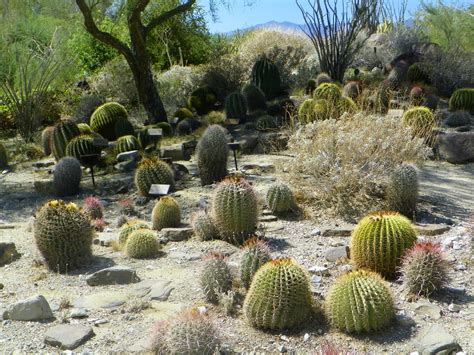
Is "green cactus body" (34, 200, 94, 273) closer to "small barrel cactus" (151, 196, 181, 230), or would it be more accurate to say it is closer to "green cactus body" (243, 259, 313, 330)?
"small barrel cactus" (151, 196, 181, 230)

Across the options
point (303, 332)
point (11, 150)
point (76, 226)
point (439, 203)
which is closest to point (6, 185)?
point (11, 150)

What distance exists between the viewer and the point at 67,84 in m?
19.0

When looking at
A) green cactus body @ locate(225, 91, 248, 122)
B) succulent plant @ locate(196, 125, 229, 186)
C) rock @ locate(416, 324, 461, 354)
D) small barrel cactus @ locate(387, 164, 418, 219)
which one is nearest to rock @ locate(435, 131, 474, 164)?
small barrel cactus @ locate(387, 164, 418, 219)

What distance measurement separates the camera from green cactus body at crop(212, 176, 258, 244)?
635 centimetres

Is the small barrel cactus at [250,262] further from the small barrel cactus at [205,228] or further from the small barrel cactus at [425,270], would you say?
the small barrel cactus at [205,228]

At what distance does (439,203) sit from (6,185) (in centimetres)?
695

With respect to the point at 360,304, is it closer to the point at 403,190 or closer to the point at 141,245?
the point at 141,245

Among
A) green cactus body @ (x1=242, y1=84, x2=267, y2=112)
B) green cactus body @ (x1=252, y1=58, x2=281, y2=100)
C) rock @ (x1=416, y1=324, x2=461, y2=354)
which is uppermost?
green cactus body @ (x1=252, y1=58, x2=281, y2=100)

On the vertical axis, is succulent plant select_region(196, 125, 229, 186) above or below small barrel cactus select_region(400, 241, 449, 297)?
above

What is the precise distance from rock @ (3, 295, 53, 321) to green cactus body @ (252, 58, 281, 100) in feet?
39.4

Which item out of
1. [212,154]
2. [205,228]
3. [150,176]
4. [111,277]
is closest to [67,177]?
[150,176]

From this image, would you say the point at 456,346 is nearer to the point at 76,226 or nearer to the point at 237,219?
the point at 237,219

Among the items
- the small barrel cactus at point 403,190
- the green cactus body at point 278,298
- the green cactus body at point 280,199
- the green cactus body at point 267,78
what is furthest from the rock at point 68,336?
the green cactus body at point 267,78

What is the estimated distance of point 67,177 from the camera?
9516mm
